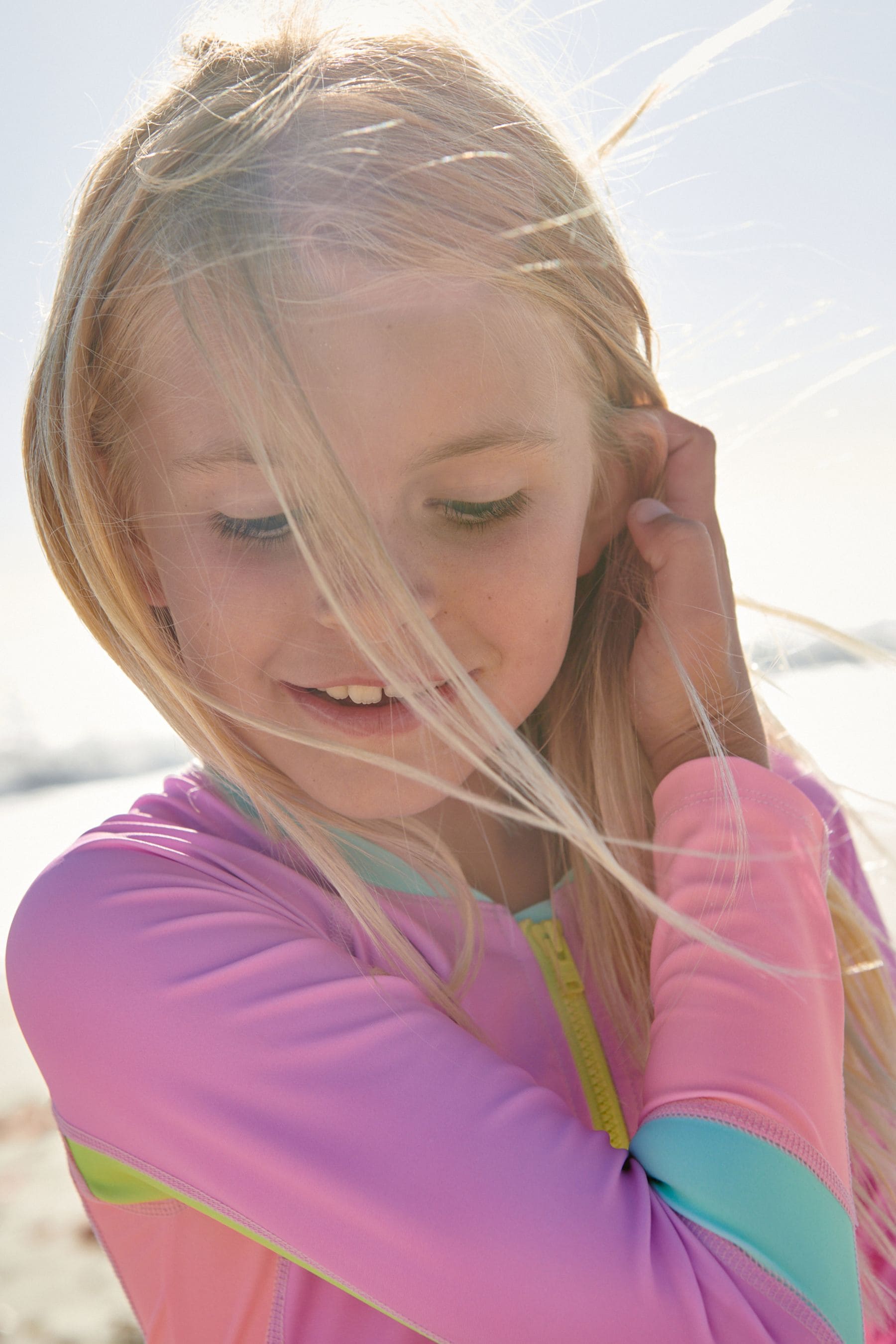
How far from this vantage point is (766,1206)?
111cm

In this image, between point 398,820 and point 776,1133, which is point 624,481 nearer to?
point 398,820

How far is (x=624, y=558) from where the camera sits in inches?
71.8

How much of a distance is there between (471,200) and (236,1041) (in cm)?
113

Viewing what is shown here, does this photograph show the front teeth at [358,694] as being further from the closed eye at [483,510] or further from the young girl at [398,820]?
the closed eye at [483,510]

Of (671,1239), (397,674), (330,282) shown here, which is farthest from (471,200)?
(671,1239)

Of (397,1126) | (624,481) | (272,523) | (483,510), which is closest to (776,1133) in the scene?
(397,1126)

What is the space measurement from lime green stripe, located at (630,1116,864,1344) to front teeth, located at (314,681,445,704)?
2.26ft

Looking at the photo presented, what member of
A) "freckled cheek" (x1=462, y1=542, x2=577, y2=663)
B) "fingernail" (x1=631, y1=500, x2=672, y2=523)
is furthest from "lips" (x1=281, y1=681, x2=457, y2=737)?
"fingernail" (x1=631, y1=500, x2=672, y2=523)

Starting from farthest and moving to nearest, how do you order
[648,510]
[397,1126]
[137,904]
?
[648,510] < [137,904] < [397,1126]

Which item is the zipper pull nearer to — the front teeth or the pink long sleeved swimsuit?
the pink long sleeved swimsuit

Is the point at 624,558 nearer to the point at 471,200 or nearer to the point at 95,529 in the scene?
the point at 471,200

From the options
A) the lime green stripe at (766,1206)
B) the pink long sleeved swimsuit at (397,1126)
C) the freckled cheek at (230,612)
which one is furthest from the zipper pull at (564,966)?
the freckled cheek at (230,612)

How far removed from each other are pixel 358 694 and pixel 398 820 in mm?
268

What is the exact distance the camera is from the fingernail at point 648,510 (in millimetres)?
1757
